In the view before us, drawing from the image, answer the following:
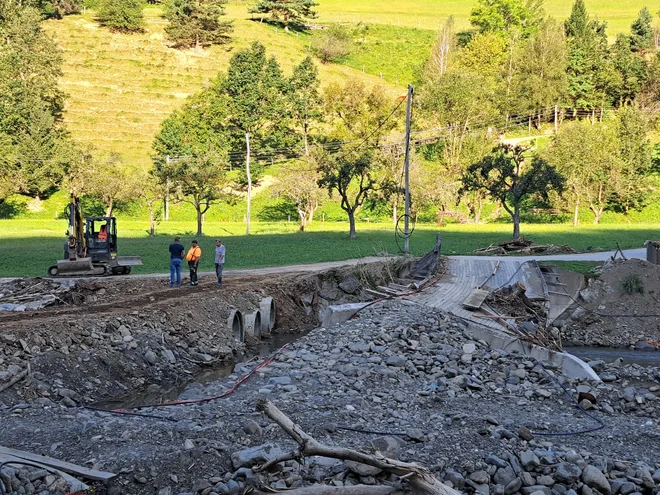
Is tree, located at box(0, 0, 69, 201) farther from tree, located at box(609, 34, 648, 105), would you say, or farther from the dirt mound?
tree, located at box(609, 34, 648, 105)

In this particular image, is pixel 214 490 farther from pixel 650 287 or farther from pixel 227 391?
pixel 650 287

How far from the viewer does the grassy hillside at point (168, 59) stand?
8381cm

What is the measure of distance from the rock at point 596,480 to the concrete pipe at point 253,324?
14.5 meters

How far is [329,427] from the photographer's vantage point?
1200 cm

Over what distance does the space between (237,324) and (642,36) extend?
95.5 metres

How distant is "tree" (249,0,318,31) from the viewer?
400 feet

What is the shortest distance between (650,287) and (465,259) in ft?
28.2

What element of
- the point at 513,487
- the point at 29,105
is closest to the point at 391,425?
the point at 513,487

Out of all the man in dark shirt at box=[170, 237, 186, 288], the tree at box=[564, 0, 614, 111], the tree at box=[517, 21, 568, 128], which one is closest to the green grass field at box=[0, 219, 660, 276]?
the man in dark shirt at box=[170, 237, 186, 288]

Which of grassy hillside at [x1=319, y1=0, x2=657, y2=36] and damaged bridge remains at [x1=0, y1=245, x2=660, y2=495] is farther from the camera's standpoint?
grassy hillside at [x1=319, y1=0, x2=657, y2=36]

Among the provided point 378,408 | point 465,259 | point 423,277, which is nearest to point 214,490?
point 378,408

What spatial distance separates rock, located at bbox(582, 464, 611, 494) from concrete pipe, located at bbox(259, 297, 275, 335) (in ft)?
50.6

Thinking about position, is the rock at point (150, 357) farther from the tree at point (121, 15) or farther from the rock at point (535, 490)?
the tree at point (121, 15)

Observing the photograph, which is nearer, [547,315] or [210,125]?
[547,315]
